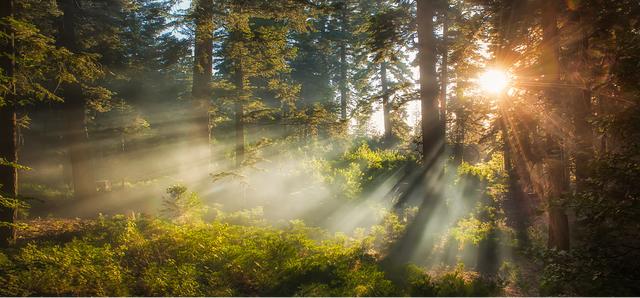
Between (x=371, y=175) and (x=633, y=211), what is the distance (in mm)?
15345

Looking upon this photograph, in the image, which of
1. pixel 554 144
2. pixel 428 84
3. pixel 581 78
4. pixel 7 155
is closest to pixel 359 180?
pixel 428 84

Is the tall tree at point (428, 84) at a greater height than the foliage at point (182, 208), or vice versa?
the tall tree at point (428, 84)

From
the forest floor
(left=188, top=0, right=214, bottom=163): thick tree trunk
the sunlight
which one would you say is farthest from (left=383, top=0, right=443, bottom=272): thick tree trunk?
(left=188, top=0, right=214, bottom=163): thick tree trunk

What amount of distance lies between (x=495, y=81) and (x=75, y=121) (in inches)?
659

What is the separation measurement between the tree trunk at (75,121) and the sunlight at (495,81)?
52.3ft

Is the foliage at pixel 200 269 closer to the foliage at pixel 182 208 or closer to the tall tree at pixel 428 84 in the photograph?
the foliage at pixel 182 208

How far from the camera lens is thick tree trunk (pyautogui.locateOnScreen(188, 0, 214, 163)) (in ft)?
49.0

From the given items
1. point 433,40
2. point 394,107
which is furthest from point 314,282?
point 433,40

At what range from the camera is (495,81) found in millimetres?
11344

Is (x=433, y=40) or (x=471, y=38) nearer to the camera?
(x=471, y=38)

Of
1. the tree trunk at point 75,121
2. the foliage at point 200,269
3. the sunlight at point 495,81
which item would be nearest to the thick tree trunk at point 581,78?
the sunlight at point 495,81

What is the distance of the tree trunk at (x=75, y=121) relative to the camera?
15023 mm

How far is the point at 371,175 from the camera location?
20.4 meters

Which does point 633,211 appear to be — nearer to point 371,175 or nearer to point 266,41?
point 266,41
